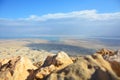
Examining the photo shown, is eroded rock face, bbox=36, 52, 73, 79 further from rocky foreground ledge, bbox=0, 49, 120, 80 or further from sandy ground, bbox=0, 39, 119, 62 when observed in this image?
sandy ground, bbox=0, 39, 119, 62

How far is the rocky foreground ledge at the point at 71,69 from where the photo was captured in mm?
6625

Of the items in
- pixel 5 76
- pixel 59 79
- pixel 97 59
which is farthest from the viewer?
pixel 5 76

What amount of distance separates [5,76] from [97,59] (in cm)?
276

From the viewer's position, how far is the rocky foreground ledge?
6625 millimetres

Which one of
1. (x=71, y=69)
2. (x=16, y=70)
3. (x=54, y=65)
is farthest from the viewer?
(x=16, y=70)

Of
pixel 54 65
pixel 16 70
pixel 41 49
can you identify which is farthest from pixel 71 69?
pixel 41 49

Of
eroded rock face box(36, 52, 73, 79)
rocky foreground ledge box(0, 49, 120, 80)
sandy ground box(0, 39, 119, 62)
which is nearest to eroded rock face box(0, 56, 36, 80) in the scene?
rocky foreground ledge box(0, 49, 120, 80)

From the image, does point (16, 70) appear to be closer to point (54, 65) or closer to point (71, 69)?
point (54, 65)

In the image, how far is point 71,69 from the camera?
6.91 m

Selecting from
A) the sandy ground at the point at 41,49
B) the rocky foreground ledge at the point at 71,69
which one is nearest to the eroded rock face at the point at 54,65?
the rocky foreground ledge at the point at 71,69

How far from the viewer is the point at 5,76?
26.8ft

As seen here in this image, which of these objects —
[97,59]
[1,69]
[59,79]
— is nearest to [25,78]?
[1,69]

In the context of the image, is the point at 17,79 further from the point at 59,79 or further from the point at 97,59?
the point at 97,59

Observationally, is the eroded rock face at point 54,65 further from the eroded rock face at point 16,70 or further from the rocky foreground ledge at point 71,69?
the eroded rock face at point 16,70
